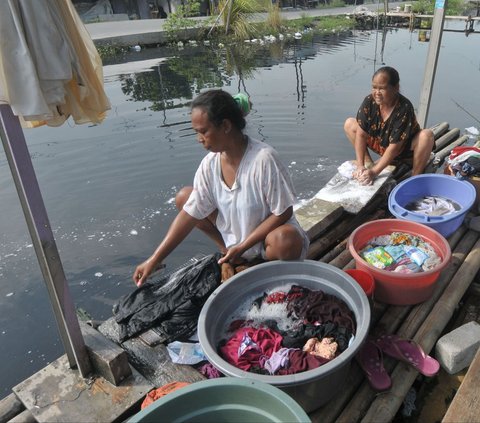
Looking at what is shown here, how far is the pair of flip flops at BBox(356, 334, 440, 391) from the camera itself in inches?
72.7

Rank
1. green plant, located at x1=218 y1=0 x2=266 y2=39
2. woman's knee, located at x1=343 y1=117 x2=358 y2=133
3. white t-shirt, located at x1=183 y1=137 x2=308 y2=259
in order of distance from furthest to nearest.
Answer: green plant, located at x1=218 y1=0 x2=266 y2=39
woman's knee, located at x1=343 y1=117 x2=358 y2=133
white t-shirt, located at x1=183 y1=137 x2=308 y2=259

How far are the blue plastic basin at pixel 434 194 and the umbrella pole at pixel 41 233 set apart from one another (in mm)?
2299

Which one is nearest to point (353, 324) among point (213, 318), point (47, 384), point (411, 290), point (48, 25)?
point (411, 290)

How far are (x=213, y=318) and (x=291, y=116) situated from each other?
6127 millimetres

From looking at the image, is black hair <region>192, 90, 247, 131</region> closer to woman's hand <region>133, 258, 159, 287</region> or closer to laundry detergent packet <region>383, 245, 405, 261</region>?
woman's hand <region>133, 258, 159, 287</region>

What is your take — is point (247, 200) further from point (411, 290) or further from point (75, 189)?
point (75, 189)

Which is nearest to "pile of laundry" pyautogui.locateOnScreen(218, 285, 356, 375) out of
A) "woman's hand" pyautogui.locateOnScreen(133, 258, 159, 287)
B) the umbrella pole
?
"woman's hand" pyautogui.locateOnScreen(133, 258, 159, 287)

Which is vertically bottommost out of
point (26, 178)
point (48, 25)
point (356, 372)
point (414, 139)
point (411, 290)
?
point (356, 372)

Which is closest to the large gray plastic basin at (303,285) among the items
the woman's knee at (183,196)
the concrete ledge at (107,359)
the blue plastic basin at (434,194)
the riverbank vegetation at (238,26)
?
the concrete ledge at (107,359)

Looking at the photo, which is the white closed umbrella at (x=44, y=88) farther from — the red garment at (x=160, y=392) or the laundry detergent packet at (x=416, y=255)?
the laundry detergent packet at (x=416, y=255)

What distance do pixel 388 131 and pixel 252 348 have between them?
2.60 meters

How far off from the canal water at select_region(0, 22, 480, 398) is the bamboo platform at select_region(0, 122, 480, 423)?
44.8 inches

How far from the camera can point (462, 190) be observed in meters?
3.17

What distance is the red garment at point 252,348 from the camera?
1804mm
